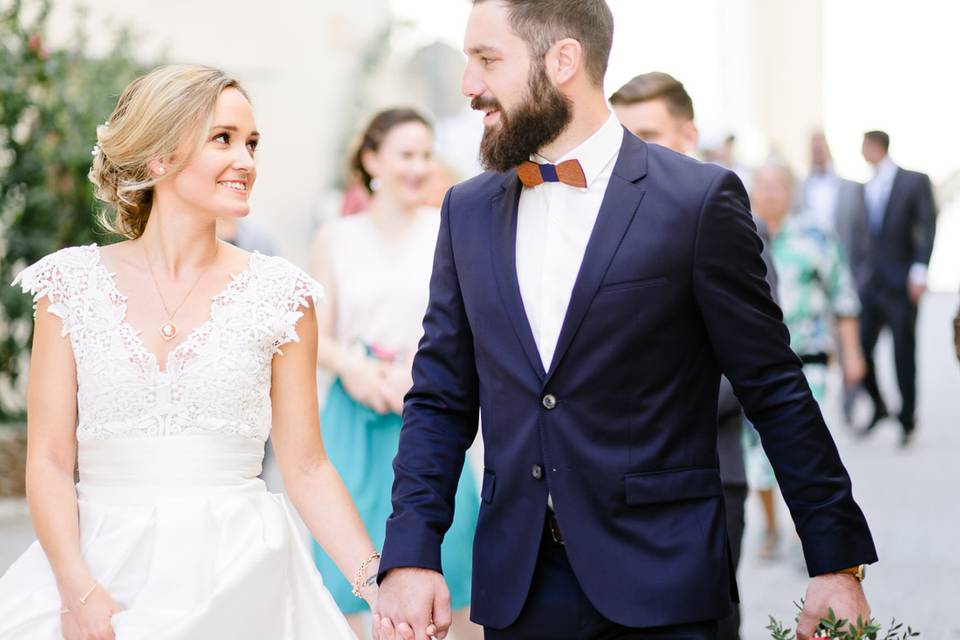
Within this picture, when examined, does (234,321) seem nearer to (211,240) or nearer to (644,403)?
(211,240)

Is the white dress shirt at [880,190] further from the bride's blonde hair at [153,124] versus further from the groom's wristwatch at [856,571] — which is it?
the groom's wristwatch at [856,571]

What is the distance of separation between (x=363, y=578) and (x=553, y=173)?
100cm

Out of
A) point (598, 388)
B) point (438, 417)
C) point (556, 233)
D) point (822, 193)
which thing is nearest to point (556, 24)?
point (556, 233)

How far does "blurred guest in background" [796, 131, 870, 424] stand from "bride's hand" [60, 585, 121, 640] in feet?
27.0

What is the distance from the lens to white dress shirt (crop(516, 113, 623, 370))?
2.82 metres

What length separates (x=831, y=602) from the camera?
2727mm

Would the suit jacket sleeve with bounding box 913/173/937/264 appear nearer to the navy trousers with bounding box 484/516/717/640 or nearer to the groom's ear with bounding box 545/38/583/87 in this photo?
the groom's ear with bounding box 545/38/583/87

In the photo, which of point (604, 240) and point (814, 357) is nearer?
point (604, 240)

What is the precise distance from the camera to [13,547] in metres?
7.84

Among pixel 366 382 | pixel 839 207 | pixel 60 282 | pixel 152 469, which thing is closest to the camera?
pixel 152 469

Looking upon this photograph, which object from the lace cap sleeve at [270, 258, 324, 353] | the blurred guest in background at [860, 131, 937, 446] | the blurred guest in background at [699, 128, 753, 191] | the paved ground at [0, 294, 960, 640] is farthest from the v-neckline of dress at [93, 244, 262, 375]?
the blurred guest in background at [699, 128, 753, 191]

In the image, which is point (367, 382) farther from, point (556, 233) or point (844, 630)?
point (844, 630)

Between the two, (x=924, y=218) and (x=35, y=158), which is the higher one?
(x=35, y=158)

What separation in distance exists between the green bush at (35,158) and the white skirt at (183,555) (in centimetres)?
611
